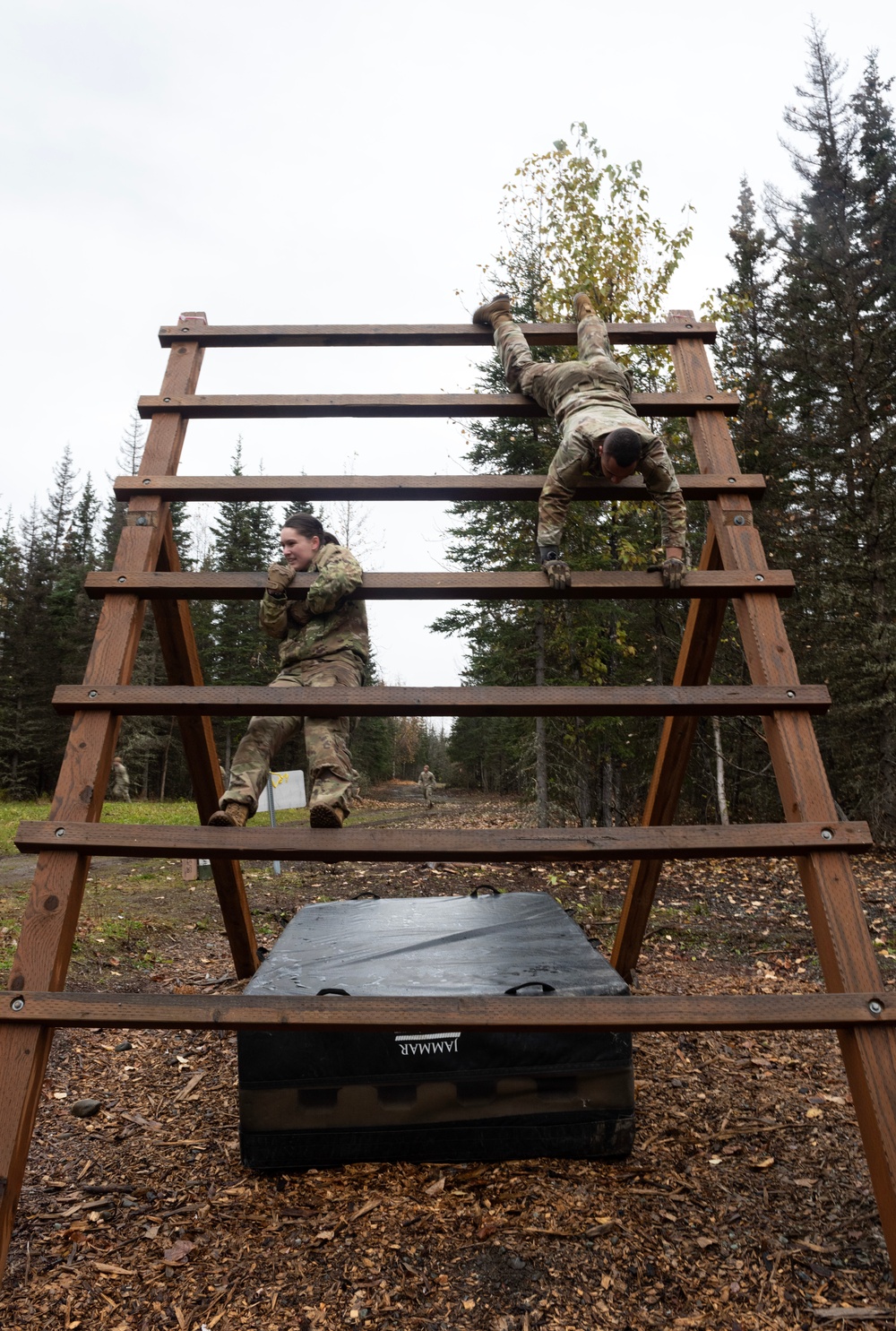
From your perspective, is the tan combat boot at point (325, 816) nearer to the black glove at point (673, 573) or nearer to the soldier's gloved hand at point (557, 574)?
the soldier's gloved hand at point (557, 574)

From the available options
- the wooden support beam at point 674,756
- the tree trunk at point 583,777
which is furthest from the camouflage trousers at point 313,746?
the tree trunk at point 583,777

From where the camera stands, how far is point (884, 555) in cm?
1264

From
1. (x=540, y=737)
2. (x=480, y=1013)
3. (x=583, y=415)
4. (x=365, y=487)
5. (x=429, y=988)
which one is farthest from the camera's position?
(x=540, y=737)

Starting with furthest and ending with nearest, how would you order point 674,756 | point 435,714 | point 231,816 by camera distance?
point 674,756
point 231,816
point 435,714

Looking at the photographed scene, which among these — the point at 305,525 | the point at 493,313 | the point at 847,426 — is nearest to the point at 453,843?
the point at 305,525

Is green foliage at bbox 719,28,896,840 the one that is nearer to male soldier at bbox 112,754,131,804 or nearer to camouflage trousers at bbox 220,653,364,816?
camouflage trousers at bbox 220,653,364,816

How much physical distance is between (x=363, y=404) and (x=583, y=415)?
921 mm

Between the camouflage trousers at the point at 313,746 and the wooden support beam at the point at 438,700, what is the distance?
56cm

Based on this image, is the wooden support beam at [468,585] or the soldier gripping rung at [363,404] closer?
the wooden support beam at [468,585]

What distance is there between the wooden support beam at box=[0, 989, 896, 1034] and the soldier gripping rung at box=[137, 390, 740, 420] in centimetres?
218

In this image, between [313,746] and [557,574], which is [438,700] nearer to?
[557,574]

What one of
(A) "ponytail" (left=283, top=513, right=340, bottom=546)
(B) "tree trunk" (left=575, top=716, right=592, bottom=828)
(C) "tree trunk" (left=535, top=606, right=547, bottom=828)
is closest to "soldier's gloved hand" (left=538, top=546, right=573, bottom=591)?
(A) "ponytail" (left=283, top=513, right=340, bottom=546)

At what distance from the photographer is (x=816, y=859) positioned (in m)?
2.15

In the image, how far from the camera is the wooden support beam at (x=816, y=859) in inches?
72.4
